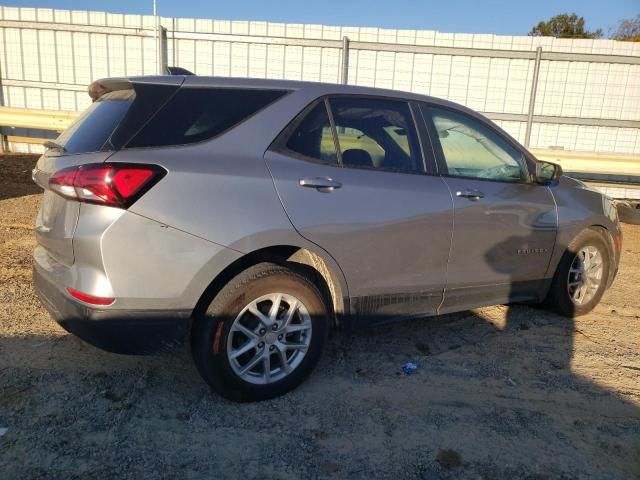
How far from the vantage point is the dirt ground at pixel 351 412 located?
8.53 ft

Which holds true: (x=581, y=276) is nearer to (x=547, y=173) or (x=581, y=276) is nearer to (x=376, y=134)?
(x=547, y=173)

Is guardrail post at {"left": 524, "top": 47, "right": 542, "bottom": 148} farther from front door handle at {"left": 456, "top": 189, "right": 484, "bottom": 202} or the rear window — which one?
the rear window

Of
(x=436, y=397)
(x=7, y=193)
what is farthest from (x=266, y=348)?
(x=7, y=193)

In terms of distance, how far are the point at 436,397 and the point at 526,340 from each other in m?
1.27

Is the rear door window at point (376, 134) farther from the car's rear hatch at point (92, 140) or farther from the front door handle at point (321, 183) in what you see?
the car's rear hatch at point (92, 140)

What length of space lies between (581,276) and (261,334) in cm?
301

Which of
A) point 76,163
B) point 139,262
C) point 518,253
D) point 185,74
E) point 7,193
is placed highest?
point 185,74

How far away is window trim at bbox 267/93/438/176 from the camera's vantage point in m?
3.03

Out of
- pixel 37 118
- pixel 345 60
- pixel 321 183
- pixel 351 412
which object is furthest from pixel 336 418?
pixel 37 118

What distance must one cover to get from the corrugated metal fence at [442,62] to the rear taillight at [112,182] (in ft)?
27.9

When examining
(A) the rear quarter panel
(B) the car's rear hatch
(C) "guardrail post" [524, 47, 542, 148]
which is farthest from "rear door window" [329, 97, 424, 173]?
(C) "guardrail post" [524, 47, 542, 148]

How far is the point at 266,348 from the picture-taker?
3.05m

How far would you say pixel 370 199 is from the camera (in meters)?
3.21

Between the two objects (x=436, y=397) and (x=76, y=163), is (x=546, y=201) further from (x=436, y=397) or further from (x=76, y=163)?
(x=76, y=163)
